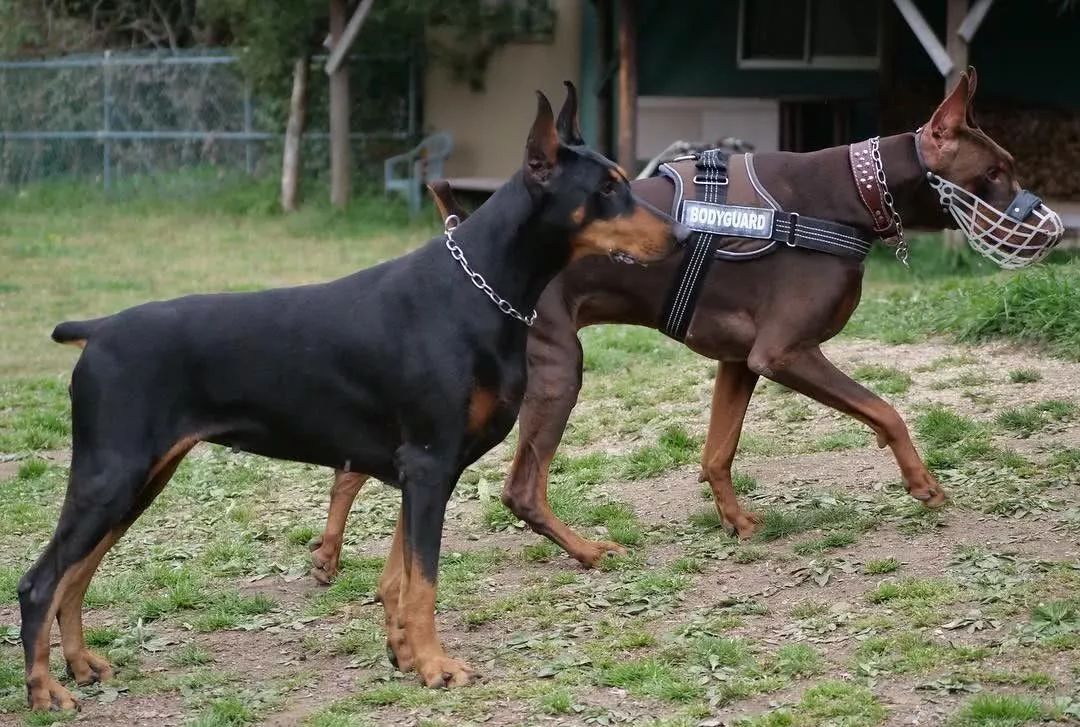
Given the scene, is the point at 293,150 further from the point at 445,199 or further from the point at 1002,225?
the point at 1002,225

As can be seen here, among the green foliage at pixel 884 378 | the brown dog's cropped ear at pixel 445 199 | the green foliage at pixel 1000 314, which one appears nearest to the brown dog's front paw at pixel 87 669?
the brown dog's cropped ear at pixel 445 199

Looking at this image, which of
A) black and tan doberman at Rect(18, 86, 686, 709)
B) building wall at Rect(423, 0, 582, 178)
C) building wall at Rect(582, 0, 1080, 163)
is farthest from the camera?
building wall at Rect(423, 0, 582, 178)

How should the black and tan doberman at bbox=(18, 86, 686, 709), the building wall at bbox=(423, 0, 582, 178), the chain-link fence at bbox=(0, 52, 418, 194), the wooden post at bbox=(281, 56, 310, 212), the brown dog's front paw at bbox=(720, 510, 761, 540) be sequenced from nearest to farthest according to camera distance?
the black and tan doberman at bbox=(18, 86, 686, 709), the brown dog's front paw at bbox=(720, 510, 761, 540), the building wall at bbox=(423, 0, 582, 178), the wooden post at bbox=(281, 56, 310, 212), the chain-link fence at bbox=(0, 52, 418, 194)

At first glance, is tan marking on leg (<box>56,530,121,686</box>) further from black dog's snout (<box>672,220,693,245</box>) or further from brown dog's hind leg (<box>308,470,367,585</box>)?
black dog's snout (<box>672,220,693,245</box>)

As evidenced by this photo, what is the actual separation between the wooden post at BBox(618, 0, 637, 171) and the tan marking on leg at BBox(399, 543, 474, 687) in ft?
39.5

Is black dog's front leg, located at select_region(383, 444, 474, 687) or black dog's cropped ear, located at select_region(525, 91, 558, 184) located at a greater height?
black dog's cropped ear, located at select_region(525, 91, 558, 184)

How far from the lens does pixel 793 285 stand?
6273 millimetres

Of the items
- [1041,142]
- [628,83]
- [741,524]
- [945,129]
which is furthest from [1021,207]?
[1041,142]

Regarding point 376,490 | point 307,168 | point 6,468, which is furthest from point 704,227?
point 307,168

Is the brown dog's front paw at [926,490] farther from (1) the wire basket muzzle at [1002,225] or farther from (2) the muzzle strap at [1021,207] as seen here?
(2) the muzzle strap at [1021,207]

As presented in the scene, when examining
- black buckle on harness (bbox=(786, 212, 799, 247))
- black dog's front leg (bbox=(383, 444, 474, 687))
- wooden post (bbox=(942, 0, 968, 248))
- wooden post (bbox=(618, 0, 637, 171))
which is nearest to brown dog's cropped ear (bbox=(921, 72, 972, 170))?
black buckle on harness (bbox=(786, 212, 799, 247))

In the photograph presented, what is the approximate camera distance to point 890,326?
396 inches

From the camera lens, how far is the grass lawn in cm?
485

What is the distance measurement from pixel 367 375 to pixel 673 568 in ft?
5.90
